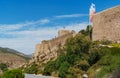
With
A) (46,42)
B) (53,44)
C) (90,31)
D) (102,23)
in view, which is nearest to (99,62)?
(102,23)

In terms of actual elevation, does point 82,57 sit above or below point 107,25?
below

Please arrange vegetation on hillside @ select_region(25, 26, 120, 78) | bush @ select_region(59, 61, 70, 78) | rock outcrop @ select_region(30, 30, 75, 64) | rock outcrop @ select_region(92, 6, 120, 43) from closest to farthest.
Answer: vegetation on hillside @ select_region(25, 26, 120, 78) < bush @ select_region(59, 61, 70, 78) < rock outcrop @ select_region(92, 6, 120, 43) < rock outcrop @ select_region(30, 30, 75, 64)

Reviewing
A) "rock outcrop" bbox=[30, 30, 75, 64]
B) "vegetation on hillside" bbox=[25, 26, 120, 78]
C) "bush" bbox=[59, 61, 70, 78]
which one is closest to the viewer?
"vegetation on hillside" bbox=[25, 26, 120, 78]

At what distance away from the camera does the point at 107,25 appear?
130 feet

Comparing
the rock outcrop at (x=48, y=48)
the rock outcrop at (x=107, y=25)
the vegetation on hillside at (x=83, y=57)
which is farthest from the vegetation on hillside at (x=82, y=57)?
the rock outcrop at (x=48, y=48)

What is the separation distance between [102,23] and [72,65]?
826 centimetres

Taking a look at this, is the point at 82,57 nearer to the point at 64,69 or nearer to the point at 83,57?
the point at 83,57

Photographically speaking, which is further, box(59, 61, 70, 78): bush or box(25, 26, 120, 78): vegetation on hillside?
box(59, 61, 70, 78): bush

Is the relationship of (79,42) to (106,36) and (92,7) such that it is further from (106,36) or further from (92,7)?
(92,7)

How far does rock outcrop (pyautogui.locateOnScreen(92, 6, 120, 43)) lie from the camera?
126 ft

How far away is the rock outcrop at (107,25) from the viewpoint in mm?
38375

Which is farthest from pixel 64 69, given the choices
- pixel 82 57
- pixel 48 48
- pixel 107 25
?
pixel 48 48

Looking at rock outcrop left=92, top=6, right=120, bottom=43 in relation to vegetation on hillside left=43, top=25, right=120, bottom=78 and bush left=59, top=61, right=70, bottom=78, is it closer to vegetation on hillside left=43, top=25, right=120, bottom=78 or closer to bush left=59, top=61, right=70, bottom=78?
vegetation on hillside left=43, top=25, right=120, bottom=78

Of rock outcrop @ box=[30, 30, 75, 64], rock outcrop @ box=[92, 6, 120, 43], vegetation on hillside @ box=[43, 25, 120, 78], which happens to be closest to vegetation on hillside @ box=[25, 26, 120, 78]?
vegetation on hillside @ box=[43, 25, 120, 78]
